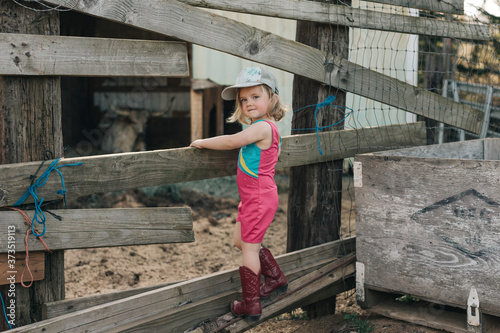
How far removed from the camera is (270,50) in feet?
10.5

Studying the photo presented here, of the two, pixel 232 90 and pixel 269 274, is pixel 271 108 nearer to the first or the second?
pixel 232 90

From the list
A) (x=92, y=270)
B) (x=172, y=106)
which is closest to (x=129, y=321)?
(x=92, y=270)

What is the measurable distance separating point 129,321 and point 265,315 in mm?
808

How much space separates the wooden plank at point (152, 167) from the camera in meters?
2.57

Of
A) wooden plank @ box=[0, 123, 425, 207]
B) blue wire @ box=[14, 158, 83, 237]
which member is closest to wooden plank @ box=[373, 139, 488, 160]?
wooden plank @ box=[0, 123, 425, 207]

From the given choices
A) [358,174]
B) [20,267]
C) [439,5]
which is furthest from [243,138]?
[439,5]

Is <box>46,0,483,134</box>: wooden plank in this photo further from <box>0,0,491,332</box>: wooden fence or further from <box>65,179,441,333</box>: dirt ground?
<box>65,179,441,333</box>: dirt ground

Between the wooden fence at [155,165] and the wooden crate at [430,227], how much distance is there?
1.58 ft

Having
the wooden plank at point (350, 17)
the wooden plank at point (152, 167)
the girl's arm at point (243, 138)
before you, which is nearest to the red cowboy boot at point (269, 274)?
the wooden plank at point (152, 167)

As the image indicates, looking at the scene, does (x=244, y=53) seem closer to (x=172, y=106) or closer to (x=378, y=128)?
(x=378, y=128)

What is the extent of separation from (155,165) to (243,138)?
1.74 feet

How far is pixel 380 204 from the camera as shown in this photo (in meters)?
3.10

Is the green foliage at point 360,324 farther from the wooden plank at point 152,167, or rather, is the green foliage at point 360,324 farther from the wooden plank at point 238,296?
the wooden plank at point 152,167

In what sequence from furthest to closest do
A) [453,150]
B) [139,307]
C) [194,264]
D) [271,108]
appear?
[194,264] < [453,150] < [271,108] < [139,307]
